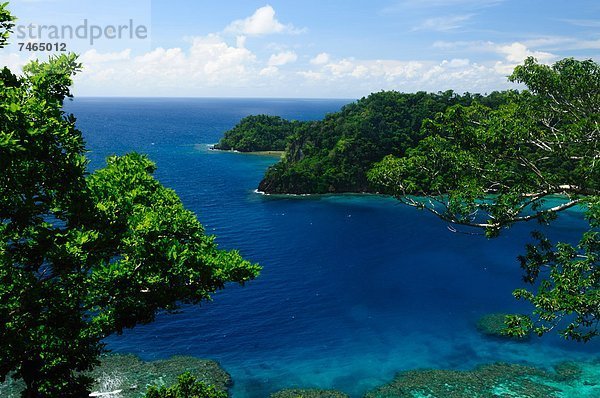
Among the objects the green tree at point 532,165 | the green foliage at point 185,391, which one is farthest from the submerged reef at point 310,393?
the green tree at point 532,165

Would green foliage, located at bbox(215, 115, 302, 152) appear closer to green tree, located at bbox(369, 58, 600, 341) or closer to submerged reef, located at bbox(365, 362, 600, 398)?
submerged reef, located at bbox(365, 362, 600, 398)

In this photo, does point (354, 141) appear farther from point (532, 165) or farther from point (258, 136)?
point (532, 165)

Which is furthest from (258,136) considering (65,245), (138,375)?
(65,245)

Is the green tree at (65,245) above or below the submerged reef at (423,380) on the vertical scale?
above

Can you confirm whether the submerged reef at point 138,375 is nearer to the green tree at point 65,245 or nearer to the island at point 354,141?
the green tree at point 65,245

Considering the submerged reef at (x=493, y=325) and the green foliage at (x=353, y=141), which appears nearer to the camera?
the submerged reef at (x=493, y=325)

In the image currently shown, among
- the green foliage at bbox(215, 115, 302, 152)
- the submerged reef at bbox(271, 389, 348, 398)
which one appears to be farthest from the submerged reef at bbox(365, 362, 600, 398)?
the green foliage at bbox(215, 115, 302, 152)
